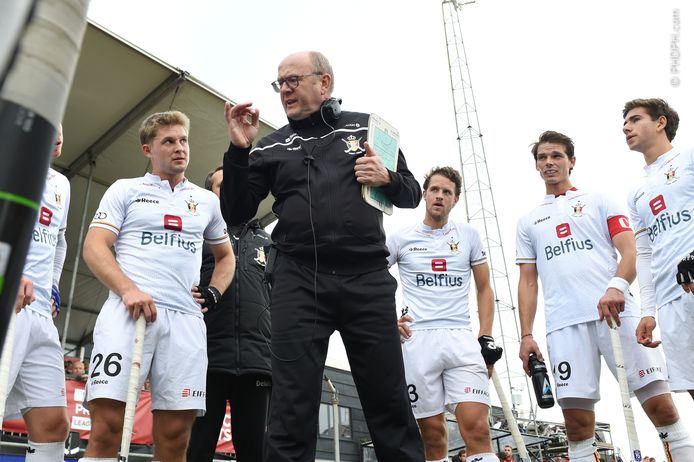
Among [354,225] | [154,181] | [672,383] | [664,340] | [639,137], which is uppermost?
[639,137]

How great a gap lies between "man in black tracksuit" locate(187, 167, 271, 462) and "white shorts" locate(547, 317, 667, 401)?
201cm

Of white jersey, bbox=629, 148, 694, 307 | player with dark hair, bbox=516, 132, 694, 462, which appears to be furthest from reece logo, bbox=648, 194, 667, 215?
player with dark hair, bbox=516, 132, 694, 462

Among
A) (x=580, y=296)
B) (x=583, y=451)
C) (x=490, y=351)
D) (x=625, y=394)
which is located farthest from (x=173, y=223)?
(x=583, y=451)

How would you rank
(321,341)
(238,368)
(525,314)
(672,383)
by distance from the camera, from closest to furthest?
(321,341)
(672,383)
(238,368)
(525,314)

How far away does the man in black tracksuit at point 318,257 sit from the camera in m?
2.89

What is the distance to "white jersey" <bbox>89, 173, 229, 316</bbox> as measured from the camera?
12.8ft

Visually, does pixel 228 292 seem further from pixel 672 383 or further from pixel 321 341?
pixel 672 383

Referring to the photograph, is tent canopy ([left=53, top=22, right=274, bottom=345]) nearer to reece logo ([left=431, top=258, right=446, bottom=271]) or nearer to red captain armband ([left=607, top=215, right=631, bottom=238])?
reece logo ([left=431, top=258, right=446, bottom=271])

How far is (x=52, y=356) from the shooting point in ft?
11.9

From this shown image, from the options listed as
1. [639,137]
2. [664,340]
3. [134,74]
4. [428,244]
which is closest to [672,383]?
[664,340]

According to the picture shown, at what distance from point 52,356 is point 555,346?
128 inches

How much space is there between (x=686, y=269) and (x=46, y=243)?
3659mm

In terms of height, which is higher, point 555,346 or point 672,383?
point 555,346

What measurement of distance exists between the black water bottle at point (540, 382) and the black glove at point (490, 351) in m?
0.27
